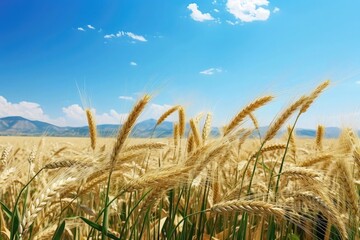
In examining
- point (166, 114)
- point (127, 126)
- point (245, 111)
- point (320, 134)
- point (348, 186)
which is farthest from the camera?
point (320, 134)

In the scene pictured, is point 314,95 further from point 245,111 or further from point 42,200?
point 42,200

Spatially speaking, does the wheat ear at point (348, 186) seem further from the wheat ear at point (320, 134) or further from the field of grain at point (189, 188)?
the wheat ear at point (320, 134)

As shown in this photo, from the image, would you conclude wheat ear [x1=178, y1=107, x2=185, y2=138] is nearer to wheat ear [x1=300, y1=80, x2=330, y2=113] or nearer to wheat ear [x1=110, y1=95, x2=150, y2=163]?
wheat ear [x1=300, y1=80, x2=330, y2=113]

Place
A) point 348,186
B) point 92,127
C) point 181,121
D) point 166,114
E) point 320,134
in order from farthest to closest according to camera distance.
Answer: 1. point 320,134
2. point 166,114
3. point 181,121
4. point 92,127
5. point 348,186

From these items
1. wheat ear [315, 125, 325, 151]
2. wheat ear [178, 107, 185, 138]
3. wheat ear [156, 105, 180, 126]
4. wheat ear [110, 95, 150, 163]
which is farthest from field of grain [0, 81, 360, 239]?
wheat ear [315, 125, 325, 151]

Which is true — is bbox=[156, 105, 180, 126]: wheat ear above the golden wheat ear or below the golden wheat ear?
above

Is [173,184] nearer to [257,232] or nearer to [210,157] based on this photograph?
[210,157]

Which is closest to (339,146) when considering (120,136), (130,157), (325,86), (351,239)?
(325,86)

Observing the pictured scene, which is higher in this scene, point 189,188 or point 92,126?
point 92,126

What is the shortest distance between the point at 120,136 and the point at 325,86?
1657 mm

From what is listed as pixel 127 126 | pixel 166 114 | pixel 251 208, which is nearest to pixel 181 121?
pixel 166 114

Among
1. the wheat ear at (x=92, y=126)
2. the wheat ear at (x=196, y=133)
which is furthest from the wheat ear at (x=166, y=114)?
the wheat ear at (x=196, y=133)

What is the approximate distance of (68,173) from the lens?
2.08 metres

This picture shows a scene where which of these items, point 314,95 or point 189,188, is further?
point 314,95
